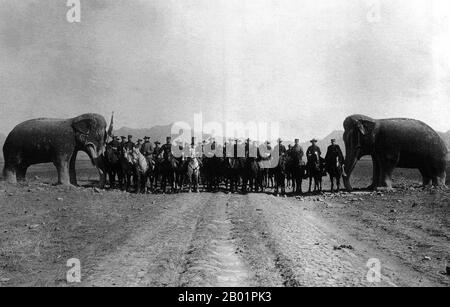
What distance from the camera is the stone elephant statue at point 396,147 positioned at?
→ 20.0m

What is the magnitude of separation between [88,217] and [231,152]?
15.2 meters

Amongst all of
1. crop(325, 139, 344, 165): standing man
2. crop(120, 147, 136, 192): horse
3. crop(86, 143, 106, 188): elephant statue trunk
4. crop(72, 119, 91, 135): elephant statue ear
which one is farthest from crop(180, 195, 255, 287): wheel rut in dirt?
crop(72, 119, 91, 135): elephant statue ear

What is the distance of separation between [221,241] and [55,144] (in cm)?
1549

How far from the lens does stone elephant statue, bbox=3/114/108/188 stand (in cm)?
2073

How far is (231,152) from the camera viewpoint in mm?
26328

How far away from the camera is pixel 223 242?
319 inches

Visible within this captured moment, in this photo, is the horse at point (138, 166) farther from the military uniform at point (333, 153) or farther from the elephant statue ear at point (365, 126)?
the elephant statue ear at point (365, 126)

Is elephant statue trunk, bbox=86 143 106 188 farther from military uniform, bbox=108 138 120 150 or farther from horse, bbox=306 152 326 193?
horse, bbox=306 152 326 193

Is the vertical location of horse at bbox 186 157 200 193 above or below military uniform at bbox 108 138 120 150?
below

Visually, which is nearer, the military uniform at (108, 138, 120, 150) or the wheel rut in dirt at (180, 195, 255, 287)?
the wheel rut in dirt at (180, 195, 255, 287)

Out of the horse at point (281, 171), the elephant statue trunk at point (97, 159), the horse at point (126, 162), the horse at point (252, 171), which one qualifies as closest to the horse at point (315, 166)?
the horse at point (281, 171)

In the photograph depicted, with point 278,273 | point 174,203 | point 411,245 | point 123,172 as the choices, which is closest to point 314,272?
point 278,273

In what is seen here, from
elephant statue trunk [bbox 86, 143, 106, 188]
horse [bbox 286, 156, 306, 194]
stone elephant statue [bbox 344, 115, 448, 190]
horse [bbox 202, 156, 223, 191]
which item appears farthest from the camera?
horse [bbox 202, 156, 223, 191]
